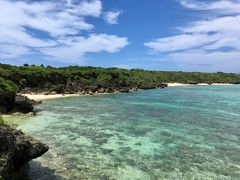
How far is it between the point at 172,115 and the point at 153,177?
87.7ft

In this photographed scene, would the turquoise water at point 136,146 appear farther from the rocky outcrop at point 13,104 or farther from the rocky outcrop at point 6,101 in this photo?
the rocky outcrop at point 6,101

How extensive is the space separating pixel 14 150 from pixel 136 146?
1272 cm

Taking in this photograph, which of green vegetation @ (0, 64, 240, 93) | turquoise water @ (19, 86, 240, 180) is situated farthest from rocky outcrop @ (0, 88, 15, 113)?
green vegetation @ (0, 64, 240, 93)

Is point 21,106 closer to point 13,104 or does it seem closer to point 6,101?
point 13,104

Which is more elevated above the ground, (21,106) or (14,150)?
(14,150)

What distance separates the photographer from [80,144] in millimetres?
26047

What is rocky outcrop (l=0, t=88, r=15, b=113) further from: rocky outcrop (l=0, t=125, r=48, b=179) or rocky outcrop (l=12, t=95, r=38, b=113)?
rocky outcrop (l=0, t=125, r=48, b=179)

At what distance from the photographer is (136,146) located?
25.9m

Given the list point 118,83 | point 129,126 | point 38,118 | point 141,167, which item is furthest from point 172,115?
point 118,83

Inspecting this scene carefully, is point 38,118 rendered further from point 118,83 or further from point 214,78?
point 214,78

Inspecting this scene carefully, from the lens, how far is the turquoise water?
1930 cm

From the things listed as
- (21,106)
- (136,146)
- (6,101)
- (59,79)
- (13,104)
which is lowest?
(136,146)

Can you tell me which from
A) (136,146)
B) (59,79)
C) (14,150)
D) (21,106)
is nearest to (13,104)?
(21,106)

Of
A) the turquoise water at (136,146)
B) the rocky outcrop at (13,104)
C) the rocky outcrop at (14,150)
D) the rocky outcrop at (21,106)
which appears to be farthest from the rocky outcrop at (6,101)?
the rocky outcrop at (14,150)
